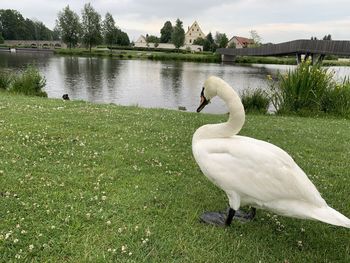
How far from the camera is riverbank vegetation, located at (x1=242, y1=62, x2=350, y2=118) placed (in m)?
16.3

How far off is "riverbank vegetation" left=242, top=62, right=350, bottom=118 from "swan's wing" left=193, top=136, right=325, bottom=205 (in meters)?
12.9

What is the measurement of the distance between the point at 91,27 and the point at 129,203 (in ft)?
417

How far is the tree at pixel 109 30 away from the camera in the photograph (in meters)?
138

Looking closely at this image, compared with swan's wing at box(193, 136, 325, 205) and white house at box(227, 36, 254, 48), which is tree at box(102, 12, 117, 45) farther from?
swan's wing at box(193, 136, 325, 205)

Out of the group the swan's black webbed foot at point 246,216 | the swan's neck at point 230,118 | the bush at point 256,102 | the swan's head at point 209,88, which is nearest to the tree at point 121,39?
the bush at point 256,102

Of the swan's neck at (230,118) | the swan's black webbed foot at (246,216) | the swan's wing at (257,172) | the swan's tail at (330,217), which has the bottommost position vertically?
the swan's black webbed foot at (246,216)

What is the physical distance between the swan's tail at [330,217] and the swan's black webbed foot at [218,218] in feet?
3.78

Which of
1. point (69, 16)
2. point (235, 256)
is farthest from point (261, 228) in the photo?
point (69, 16)

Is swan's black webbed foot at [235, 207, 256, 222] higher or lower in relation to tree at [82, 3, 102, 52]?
lower

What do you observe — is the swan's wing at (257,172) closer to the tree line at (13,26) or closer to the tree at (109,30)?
the tree at (109,30)

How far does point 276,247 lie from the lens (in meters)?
4.51

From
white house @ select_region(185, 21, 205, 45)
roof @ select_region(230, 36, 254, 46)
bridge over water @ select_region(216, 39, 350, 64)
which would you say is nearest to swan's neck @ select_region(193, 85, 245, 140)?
bridge over water @ select_region(216, 39, 350, 64)

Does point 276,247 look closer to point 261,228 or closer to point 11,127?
point 261,228

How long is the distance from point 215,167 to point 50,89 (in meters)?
28.5
